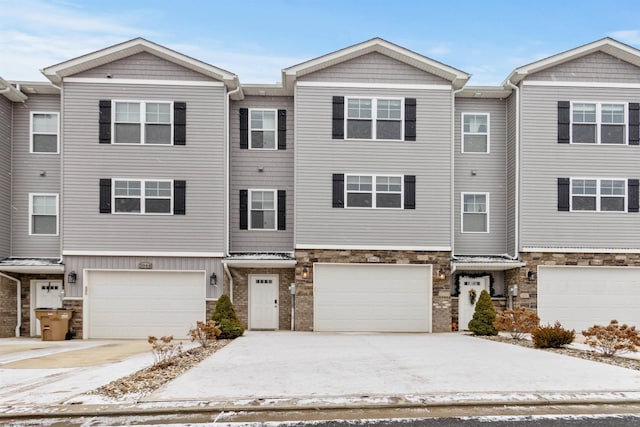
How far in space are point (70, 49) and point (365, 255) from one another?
13137 mm

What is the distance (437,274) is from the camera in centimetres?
1766

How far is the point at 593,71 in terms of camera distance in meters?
18.3

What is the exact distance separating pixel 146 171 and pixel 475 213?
10922 millimetres

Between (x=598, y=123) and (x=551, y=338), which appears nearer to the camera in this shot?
(x=551, y=338)

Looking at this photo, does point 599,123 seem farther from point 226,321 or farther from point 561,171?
point 226,321

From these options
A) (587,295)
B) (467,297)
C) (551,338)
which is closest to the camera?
(551,338)

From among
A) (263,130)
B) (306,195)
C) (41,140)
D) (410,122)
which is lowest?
(306,195)

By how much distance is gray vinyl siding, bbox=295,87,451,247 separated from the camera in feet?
58.0

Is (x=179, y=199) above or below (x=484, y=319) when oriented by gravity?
above

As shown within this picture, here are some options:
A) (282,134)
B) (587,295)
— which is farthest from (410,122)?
(587,295)

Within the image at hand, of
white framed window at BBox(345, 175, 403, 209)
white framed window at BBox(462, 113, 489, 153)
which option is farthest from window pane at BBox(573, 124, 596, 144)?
white framed window at BBox(345, 175, 403, 209)

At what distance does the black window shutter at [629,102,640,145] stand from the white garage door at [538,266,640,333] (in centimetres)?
418

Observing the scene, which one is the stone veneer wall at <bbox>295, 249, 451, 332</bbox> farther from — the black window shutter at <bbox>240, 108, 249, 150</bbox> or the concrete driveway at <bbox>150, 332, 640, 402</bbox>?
the concrete driveway at <bbox>150, 332, 640, 402</bbox>

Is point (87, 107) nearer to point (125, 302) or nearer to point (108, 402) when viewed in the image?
point (125, 302)
